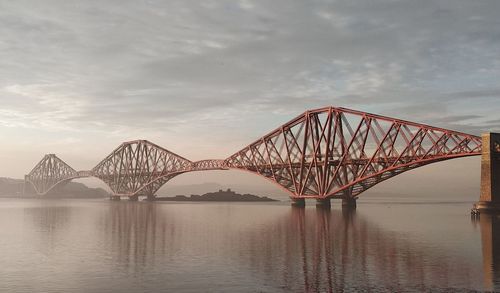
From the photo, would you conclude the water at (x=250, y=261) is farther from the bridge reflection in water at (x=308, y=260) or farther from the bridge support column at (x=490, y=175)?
the bridge support column at (x=490, y=175)

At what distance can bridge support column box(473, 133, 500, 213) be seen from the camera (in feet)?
251

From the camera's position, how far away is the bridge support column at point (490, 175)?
76562 mm

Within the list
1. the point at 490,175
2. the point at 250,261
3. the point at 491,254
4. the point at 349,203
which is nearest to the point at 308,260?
the point at 250,261

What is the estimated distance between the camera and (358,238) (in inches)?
2073

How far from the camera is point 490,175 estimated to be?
76.3 metres

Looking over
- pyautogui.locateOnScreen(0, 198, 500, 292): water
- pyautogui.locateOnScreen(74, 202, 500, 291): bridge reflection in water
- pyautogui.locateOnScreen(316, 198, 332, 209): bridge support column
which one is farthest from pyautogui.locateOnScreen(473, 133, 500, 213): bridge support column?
pyautogui.locateOnScreen(316, 198, 332, 209): bridge support column

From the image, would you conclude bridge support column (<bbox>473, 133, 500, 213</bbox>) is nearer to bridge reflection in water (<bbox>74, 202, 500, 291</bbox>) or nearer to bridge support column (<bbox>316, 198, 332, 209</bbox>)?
bridge reflection in water (<bbox>74, 202, 500, 291</bbox>)

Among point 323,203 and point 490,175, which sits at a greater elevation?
point 490,175

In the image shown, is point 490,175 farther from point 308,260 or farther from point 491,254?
point 308,260

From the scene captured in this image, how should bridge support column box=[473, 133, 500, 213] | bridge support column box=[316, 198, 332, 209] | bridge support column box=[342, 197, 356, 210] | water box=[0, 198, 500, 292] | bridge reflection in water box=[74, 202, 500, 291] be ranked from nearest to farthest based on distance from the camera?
water box=[0, 198, 500, 292] < bridge reflection in water box=[74, 202, 500, 291] < bridge support column box=[473, 133, 500, 213] < bridge support column box=[316, 198, 332, 209] < bridge support column box=[342, 197, 356, 210]

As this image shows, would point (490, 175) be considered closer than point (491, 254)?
No

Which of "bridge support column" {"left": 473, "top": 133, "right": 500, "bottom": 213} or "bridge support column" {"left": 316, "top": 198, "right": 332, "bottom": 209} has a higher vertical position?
"bridge support column" {"left": 473, "top": 133, "right": 500, "bottom": 213}

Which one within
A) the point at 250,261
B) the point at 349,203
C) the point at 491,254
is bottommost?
the point at 349,203

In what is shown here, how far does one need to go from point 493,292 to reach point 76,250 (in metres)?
32.2
